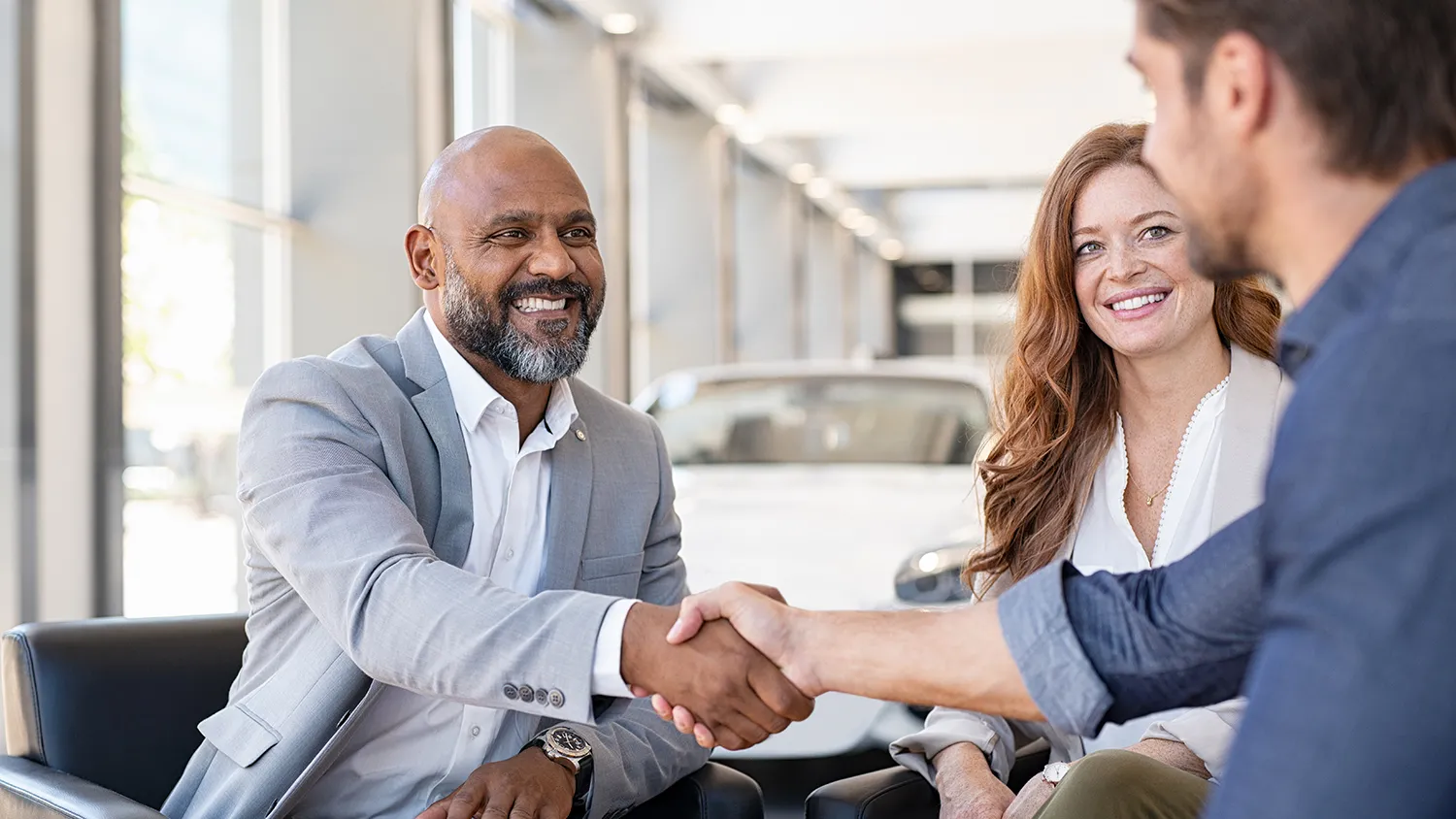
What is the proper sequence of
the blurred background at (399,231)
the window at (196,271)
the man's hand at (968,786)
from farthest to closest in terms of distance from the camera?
the window at (196,271) < the blurred background at (399,231) < the man's hand at (968,786)

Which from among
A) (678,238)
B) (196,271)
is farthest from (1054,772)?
(678,238)

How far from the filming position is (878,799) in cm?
185

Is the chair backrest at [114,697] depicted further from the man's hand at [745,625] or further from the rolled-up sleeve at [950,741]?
the rolled-up sleeve at [950,741]

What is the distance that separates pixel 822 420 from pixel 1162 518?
304cm

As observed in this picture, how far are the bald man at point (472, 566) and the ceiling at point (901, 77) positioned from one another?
2.53 meters

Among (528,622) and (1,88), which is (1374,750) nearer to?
(528,622)

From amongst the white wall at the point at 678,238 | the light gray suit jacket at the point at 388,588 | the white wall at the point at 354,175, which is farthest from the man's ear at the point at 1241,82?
the white wall at the point at 678,238

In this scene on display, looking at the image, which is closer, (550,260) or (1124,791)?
(1124,791)

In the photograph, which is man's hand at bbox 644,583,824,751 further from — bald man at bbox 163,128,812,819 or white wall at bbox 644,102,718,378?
white wall at bbox 644,102,718,378

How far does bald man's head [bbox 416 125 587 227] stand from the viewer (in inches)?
81.7

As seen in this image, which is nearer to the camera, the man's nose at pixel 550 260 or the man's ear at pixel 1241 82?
the man's ear at pixel 1241 82

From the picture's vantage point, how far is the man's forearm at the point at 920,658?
4.37ft

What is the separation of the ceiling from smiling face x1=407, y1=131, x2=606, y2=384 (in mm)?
2484

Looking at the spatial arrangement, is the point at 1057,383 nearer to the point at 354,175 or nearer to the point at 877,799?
the point at 877,799
